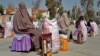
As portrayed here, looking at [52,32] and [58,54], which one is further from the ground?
[52,32]

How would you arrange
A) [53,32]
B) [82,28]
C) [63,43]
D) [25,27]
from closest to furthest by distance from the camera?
[53,32], [25,27], [63,43], [82,28]

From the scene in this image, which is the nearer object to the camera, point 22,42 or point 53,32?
point 53,32

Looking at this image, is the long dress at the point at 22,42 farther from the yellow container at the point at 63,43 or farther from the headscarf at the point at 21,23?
the yellow container at the point at 63,43

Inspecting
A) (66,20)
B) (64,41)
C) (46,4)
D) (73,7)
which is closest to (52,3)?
(46,4)

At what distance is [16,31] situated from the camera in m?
10.3

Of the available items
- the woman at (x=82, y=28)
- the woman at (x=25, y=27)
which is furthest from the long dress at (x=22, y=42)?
the woman at (x=82, y=28)

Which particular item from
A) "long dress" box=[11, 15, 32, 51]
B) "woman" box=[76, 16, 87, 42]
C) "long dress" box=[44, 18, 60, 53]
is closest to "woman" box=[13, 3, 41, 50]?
"long dress" box=[11, 15, 32, 51]

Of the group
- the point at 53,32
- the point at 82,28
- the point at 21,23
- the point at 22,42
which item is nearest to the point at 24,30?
the point at 21,23

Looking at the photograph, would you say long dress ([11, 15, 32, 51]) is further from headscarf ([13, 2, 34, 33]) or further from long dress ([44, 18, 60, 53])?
long dress ([44, 18, 60, 53])

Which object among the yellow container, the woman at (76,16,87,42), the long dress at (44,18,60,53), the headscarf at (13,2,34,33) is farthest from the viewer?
the woman at (76,16,87,42)

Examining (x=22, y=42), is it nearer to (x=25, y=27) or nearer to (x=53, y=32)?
(x=25, y=27)

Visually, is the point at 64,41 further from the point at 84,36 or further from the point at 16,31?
the point at 84,36

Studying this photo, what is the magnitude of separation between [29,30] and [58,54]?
4.58 feet

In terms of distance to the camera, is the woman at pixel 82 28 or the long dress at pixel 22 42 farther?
the woman at pixel 82 28
